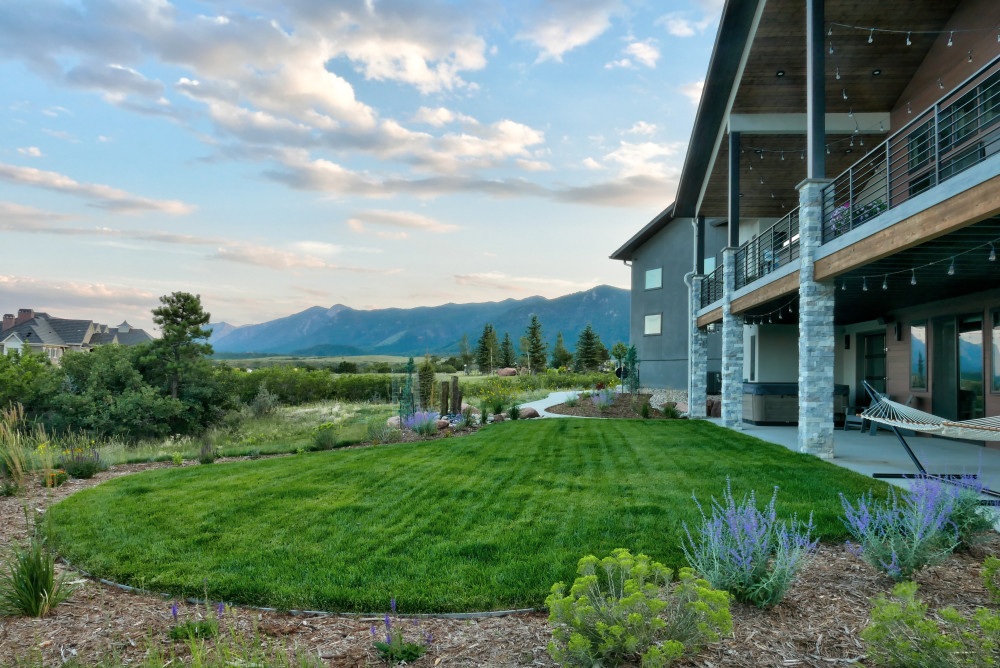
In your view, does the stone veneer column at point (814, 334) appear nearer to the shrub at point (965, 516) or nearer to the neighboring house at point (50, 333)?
the shrub at point (965, 516)

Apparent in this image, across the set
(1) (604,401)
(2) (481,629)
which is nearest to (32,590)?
(2) (481,629)

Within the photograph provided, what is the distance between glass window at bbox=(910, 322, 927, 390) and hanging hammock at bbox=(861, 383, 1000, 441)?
532cm

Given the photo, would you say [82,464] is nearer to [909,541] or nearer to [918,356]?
[909,541]

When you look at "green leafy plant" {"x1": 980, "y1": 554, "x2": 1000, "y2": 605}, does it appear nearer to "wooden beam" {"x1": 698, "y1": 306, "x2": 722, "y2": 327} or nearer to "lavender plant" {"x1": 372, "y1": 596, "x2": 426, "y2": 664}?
"lavender plant" {"x1": 372, "y1": 596, "x2": 426, "y2": 664}

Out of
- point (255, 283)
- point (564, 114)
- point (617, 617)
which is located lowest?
point (617, 617)

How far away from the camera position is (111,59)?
1127 centimetres

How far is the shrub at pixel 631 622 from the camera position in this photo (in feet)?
7.97

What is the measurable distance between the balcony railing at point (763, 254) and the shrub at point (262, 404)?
691 inches

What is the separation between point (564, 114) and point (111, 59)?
1095 cm

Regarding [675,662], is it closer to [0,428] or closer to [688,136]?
[0,428]

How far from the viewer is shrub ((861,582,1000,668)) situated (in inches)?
86.3

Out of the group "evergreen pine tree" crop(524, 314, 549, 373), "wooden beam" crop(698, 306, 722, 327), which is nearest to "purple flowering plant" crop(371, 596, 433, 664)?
"wooden beam" crop(698, 306, 722, 327)

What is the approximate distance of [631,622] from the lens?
97.9 inches

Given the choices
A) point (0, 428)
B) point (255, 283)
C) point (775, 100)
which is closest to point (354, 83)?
point (775, 100)
